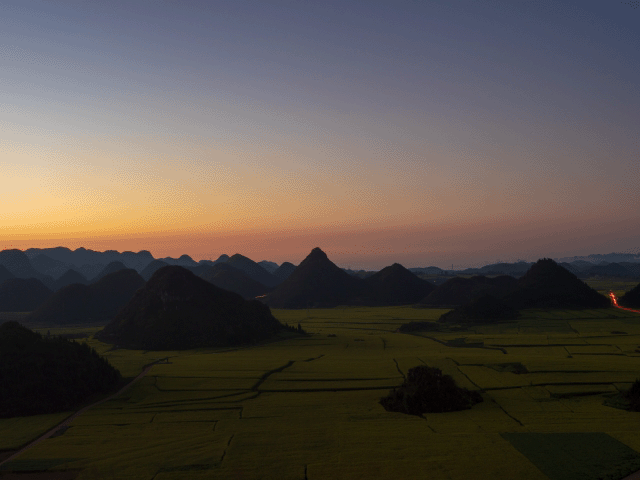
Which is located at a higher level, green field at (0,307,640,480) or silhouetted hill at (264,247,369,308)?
silhouetted hill at (264,247,369,308)

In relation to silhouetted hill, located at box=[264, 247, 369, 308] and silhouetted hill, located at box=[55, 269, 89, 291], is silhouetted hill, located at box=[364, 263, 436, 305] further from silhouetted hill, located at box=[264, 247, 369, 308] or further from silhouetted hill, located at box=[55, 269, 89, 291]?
silhouetted hill, located at box=[55, 269, 89, 291]

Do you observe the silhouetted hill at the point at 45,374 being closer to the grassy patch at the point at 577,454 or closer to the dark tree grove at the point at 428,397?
the dark tree grove at the point at 428,397

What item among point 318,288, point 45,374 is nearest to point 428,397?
point 45,374

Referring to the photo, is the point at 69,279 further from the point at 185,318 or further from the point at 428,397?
the point at 428,397

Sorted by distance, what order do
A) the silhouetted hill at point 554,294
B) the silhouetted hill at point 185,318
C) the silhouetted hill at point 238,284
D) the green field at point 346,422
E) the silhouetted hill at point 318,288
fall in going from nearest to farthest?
the green field at point 346,422 → the silhouetted hill at point 185,318 → the silhouetted hill at point 554,294 → the silhouetted hill at point 318,288 → the silhouetted hill at point 238,284

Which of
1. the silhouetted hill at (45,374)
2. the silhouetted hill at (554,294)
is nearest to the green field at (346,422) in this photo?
the silhouetted hill at (45,374)

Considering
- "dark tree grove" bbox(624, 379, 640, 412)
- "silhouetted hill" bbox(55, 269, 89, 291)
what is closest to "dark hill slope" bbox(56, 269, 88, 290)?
"silhouetted hill" bbox(55, 269, 89, 291)
